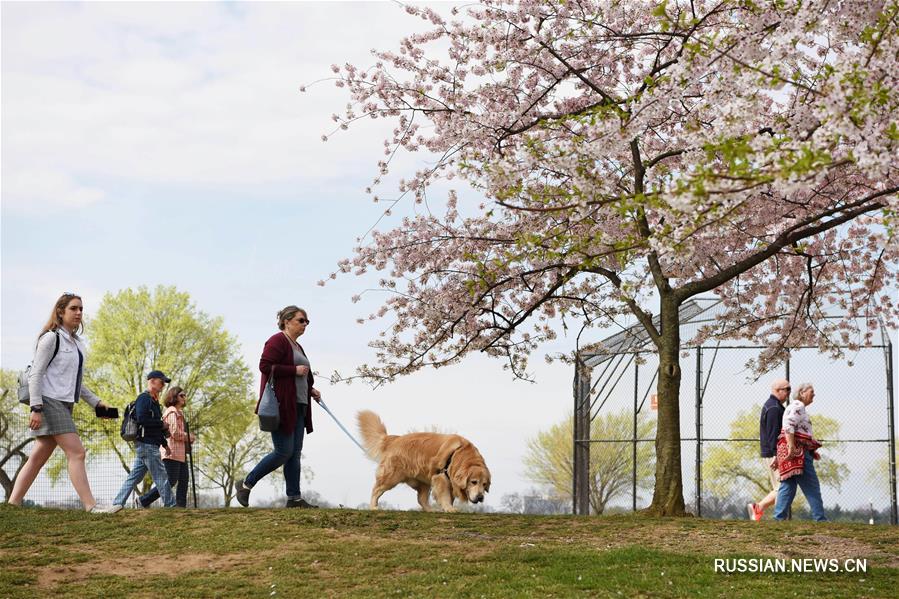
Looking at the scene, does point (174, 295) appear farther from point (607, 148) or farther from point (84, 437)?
point (607, 148)

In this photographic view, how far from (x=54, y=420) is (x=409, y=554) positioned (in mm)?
3741

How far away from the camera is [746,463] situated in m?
20.4

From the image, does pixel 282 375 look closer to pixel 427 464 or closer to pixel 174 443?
pixel 427 464

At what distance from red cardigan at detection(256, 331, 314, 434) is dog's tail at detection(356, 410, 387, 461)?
2.04m

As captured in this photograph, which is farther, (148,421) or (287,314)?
(148,421)

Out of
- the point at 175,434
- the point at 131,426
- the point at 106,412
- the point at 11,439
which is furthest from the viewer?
the point at 11,439

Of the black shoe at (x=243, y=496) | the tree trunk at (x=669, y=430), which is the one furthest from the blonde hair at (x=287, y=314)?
the tree trunk at (x=669, y=430)

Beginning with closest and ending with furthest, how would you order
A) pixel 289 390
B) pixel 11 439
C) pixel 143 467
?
pixel 289 390 → pixel 143 467 → pixel 11 439

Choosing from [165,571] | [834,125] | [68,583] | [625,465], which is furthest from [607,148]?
[625,465]

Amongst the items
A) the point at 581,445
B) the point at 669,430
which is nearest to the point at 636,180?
the point at 669,430

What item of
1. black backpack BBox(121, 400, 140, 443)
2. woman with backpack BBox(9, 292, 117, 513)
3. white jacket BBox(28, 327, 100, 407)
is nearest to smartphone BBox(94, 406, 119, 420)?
woman with backpack BBox(9, 292, 117, 513)

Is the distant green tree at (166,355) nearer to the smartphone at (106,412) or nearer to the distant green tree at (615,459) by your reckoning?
the distant green tree at (615,459)

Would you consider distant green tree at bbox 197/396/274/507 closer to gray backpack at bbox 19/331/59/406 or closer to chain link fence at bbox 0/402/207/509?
chain link fence at bbox 0/402/207/509

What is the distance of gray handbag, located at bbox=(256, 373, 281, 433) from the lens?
895 cm
